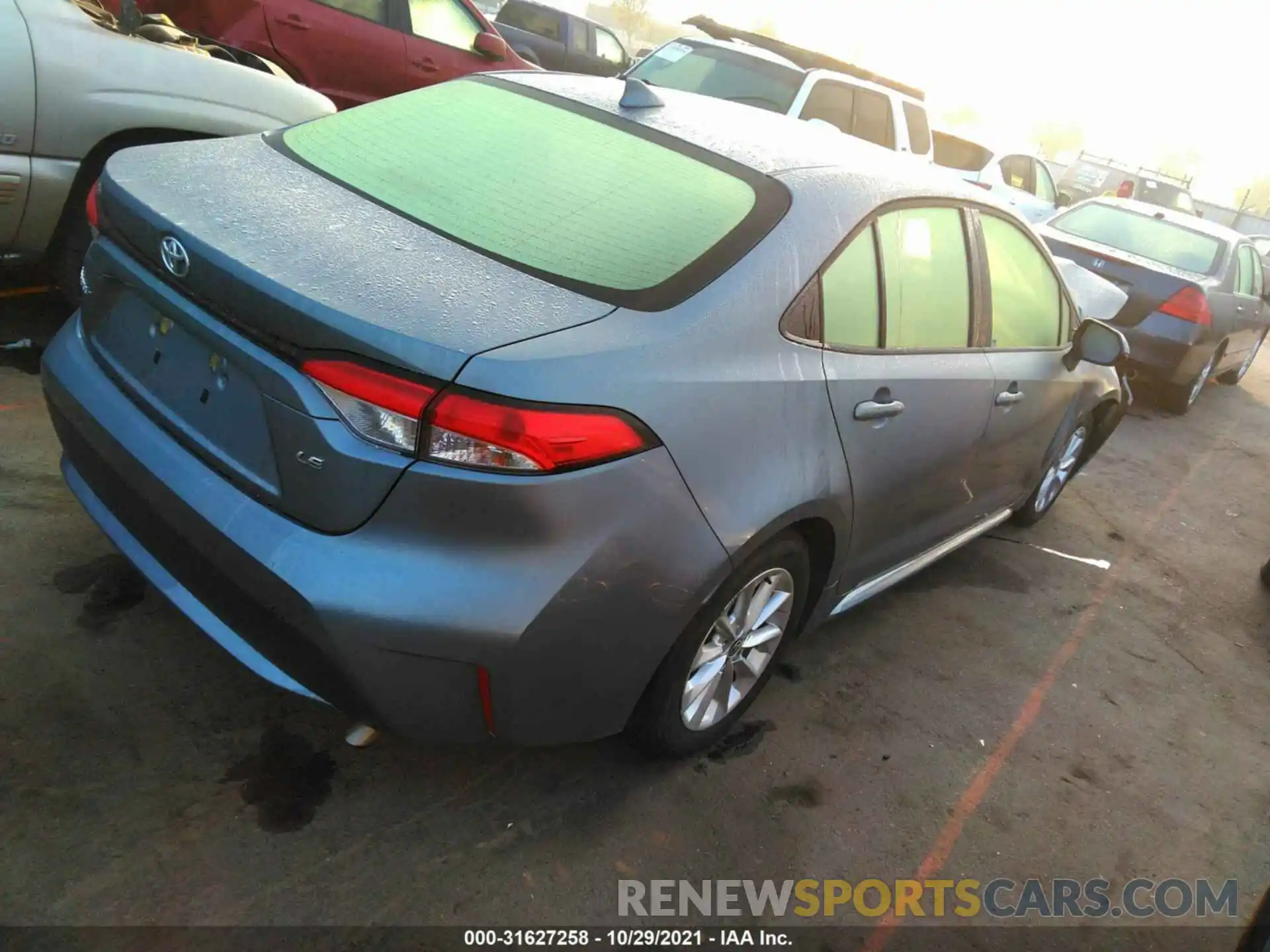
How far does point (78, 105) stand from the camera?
12.9 feet

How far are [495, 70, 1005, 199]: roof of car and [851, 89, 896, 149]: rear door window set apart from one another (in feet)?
18.4

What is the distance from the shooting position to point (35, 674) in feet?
8.45

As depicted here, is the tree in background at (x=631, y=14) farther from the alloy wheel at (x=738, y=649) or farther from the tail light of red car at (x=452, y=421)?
the tail light of red car at (x=452, y=421)

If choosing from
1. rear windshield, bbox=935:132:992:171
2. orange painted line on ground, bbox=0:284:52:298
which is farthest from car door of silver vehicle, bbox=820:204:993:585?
rear windshield, bbox=935:132:992:171

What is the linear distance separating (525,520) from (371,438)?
1.10 feet

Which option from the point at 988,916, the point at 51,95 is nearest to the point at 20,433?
the point at 51,95

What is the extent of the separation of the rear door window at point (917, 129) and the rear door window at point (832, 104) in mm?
1112

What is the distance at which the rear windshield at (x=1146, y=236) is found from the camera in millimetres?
8102

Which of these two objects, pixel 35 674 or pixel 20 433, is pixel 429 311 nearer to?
pixel 35 674

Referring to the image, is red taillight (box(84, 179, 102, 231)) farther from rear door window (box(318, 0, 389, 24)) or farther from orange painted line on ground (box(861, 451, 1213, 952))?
rear door window (box(318, 0, 389, 24))

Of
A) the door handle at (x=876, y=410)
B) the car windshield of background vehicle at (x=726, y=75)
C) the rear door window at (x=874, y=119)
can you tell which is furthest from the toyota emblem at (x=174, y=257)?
the rear door window at (x=874, y=119)

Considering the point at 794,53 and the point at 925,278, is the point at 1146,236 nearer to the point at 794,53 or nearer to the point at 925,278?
the point at 794,53

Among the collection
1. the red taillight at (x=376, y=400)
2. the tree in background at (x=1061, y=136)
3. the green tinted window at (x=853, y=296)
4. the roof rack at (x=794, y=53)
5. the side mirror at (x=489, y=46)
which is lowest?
the tree in background at (x=1061, y=136)

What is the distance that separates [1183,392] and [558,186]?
7.23m
